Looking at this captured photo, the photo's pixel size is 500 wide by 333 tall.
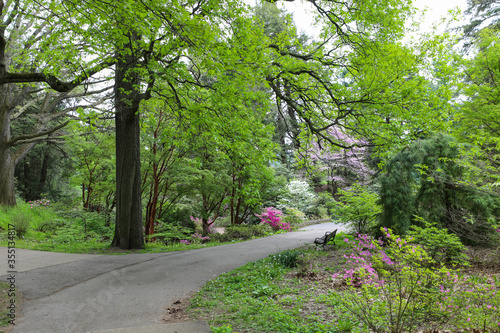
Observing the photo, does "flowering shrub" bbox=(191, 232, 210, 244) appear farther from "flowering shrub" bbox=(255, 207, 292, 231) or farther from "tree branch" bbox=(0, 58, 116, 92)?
"tree branch" bbox=(0, 58, 116, 92)

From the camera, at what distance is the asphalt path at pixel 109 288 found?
347 centimetres

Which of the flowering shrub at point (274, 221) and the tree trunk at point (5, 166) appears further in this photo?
the flowering shrub at point (274, 221)

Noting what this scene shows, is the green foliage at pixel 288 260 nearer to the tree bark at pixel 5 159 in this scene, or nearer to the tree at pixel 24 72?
the tree at pixel 24 72

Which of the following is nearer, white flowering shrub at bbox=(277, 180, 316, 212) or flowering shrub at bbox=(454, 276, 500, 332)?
flowering shrub at bbox=(454, 276, 500, 332)

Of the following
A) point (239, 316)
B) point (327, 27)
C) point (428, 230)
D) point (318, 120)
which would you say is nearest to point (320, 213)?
point (318, 120)

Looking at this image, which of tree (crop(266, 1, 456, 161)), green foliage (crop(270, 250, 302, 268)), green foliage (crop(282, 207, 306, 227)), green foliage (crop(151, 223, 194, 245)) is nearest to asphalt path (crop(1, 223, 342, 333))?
green foliage (crop(270, 250, 302, 268))

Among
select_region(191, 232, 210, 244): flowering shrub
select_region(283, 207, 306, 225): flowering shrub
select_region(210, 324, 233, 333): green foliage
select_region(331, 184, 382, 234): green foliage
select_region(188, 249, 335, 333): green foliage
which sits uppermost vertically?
select_region(331, 184, 382, 234): green foliage

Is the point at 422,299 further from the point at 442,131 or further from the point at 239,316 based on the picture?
the point at 442,131

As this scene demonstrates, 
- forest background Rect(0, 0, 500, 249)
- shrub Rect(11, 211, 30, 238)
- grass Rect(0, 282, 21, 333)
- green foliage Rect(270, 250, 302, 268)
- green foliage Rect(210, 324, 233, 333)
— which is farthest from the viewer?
shrub Rect(11, 211, 30, 238)

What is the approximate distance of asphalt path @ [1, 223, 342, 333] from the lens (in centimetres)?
347

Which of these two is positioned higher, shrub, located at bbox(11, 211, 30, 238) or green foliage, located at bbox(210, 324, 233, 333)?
shrub, located at bbox(11, 211, 30, 238)

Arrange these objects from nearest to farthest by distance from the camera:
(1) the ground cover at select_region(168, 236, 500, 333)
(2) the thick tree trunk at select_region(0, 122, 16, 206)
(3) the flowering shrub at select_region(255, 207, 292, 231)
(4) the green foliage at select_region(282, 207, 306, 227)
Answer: (1) the ground cover at select_region(168, 236, 500, 333)
(2) the thick tree trunk at select_region(0, 122, 16, 206)
(3) the flowering shrub at select_region(255, 207, 292, 231)
(4) the green foliage at select_region(282, 207, 306, 227)

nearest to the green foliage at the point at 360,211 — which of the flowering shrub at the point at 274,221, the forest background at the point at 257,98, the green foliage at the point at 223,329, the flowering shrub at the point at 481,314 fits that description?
the forest background at the point at 257,98

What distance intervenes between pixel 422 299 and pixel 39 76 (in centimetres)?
694
